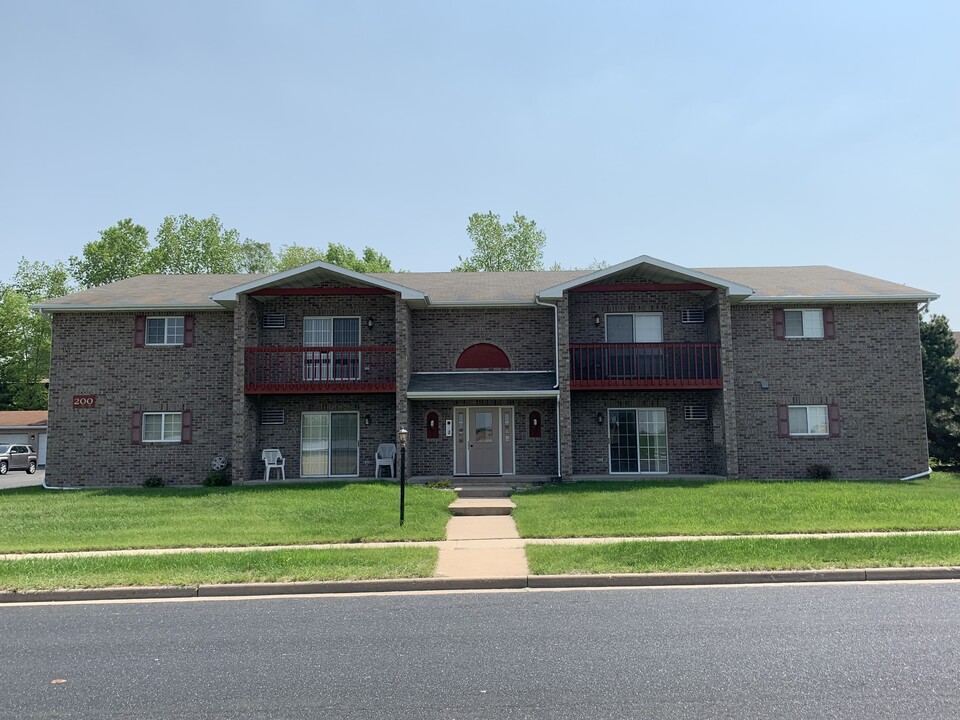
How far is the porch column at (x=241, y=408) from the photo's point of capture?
57.5 feet

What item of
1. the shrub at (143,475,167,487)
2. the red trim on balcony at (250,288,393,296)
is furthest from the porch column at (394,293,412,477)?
the shrub at (143,475,167,487)

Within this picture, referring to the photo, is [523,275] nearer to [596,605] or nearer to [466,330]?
[466,330]

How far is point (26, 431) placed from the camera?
127 ft

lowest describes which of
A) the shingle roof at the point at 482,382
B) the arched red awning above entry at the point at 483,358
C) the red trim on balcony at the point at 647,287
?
the shingle roof at the point at 482,382

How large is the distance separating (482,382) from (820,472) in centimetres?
885

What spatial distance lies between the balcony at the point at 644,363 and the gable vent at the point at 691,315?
1.30 m

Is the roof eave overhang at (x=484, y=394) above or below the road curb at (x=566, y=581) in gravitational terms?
above

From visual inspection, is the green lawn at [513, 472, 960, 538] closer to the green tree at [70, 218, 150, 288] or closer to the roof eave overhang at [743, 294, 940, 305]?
the roof eave overhang at [743, 294, 940, 305]

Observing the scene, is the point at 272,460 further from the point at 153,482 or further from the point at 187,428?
the point at 153,482

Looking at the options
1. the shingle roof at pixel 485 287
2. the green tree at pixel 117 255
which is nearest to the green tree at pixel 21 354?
the green tree at pixel 117 255

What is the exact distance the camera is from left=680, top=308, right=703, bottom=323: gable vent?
62.2 feet

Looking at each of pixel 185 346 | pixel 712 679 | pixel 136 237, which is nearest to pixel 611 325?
pixel 185 346

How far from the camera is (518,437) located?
60.7ft

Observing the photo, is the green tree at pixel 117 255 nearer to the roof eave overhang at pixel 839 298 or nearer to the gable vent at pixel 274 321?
the gable vent at pixel 274 321
